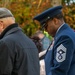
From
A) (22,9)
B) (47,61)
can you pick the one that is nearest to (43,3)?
(22,9)

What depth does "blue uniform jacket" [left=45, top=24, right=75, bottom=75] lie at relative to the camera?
16.1 feet

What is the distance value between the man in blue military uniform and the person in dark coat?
0.67ft

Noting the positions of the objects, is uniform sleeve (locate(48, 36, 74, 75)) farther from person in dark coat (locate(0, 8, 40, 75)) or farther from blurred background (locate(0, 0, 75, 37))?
blurred background (locate(0, 0, 75, 37))

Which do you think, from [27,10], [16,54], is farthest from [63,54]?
[27,10]

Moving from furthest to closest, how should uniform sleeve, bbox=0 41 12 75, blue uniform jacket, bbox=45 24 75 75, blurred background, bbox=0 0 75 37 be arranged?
blurred background, bbox=0 0 75 37 < blue uniform jacket, bbox=45 24 75 75 < uniform sleeve, bbox=0 41 12 75

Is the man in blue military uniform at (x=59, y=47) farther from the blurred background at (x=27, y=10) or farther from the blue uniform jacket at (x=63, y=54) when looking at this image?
the blurred background at (x=27, y=10)

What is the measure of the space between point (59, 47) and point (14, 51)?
55 cm

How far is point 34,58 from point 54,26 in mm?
446

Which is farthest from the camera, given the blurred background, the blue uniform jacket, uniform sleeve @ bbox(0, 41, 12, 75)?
the blurred background

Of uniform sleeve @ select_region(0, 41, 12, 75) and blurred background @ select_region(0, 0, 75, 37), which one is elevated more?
uniform sleeve @ select_region(0, 41, 12, 75)

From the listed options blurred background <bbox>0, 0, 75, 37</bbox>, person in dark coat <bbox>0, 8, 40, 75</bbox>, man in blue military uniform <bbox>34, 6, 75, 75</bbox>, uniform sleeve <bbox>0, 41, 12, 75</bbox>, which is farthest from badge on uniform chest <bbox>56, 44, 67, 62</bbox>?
blurred background <bbox>0, 0, 75, 37</bbox>

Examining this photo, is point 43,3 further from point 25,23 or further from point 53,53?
point 53,53

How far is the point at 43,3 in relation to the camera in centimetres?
1446

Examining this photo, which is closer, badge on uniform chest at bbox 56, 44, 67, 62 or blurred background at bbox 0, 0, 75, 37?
badge on uniform chest at bbox 56, 44, 67, 62
